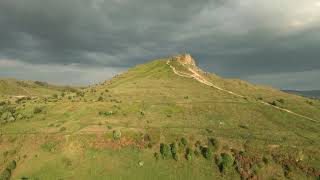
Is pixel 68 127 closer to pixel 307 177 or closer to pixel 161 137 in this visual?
pixel 161 137

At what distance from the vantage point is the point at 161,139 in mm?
84625

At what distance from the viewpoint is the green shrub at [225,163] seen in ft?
252

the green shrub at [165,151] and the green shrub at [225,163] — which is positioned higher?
the green shrub at [165,151]

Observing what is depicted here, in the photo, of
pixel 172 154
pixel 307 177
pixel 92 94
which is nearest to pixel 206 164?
pixel 172 154

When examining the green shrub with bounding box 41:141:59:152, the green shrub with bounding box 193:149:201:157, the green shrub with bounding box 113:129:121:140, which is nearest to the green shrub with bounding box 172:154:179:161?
the green shrub with bounding box 193:149:201:157

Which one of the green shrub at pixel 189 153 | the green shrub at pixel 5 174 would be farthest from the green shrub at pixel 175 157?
the green shrub at pixel 5 174

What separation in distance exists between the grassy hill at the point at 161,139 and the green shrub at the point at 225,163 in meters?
0.19

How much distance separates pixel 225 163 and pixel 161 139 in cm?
1430

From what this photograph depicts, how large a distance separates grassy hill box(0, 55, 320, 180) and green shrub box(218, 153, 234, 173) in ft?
0.62

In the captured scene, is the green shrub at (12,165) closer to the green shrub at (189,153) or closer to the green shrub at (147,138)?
the green shrub at (147,138)

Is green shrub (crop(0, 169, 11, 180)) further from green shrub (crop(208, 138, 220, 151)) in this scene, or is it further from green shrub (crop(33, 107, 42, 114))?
green shrub (crop(208, 138, 220, 151))

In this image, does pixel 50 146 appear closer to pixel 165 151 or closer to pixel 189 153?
pixel 165 151

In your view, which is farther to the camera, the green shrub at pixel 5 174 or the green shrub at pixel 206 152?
the green shrub at pixel 206 152

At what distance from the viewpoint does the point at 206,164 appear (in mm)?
79000
